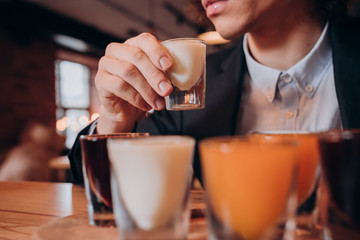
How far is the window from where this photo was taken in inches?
266

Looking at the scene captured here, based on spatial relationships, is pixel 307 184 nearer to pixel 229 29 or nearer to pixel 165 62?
pixel 165 62

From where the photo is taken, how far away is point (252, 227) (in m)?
0.48

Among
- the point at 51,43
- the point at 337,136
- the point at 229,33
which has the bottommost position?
the point at 337,136

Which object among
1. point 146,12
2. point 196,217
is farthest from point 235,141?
point 146,12

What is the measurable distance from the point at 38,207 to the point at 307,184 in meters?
0.78

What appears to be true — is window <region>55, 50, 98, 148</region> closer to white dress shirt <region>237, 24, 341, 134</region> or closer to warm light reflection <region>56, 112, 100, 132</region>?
warm light reflection <region>56, 112, 100, 132</region>

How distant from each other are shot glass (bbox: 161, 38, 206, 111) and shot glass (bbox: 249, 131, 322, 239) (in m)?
0.40

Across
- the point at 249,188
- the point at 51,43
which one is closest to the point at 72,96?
the point at 51,43

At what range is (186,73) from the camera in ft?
3.23

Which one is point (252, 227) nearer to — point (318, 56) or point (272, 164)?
point (272, 164)

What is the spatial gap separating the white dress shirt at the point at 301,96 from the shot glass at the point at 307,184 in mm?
825

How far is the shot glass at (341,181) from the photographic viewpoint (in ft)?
1.55

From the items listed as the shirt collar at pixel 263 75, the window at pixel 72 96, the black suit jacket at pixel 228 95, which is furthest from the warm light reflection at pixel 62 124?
the shirt collar at pixel 263 75

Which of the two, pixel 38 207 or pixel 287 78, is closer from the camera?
pixel 38 207
